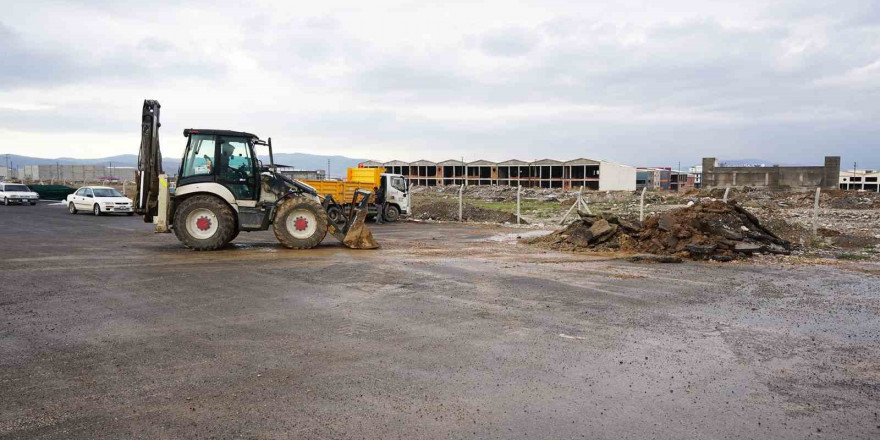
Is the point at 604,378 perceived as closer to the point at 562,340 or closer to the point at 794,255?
the point at 562,340

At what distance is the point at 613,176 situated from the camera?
186 ft

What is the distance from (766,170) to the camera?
55.5 m

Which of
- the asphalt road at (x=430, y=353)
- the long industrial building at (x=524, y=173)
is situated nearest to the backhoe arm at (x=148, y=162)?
the asphalt road at (x=430, y=353)

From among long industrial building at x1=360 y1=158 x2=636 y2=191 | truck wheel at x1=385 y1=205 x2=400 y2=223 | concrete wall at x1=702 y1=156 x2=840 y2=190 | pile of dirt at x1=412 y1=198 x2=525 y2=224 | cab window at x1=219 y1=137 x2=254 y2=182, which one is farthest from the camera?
long industrial building at x1=360 y1=158 x2=636 y2=191

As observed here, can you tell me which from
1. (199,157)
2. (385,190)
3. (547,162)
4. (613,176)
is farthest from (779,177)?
(199,157)

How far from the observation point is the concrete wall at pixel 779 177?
53.4 meters

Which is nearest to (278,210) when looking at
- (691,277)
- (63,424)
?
(691,277)

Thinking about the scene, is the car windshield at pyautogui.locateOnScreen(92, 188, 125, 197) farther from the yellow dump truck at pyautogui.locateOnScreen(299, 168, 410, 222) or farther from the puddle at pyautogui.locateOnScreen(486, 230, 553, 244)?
the puddle at pyautogui.locateOnScreen(486, 230, 553, 244)

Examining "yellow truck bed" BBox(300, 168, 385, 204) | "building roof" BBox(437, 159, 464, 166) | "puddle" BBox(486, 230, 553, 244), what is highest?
"building roof" BBox(437, 159, 464, 166)

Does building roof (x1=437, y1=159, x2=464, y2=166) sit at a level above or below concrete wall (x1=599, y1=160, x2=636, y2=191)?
above

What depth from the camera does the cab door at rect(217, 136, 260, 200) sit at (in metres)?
14.6

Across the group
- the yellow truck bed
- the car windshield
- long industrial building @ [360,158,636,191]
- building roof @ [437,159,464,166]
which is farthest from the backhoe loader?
building roof @ [437,159,464,166]

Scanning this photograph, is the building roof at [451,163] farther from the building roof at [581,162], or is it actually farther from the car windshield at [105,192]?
the car windshield at [105,192]

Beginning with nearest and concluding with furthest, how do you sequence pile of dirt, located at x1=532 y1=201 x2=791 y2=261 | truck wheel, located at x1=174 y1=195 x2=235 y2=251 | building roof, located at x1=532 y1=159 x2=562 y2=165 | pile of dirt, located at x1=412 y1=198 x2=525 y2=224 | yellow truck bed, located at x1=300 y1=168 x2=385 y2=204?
truck wheel, located at x1=174 y1=195 x2=235 y2=251 < pile of dirt, located at x1=532 y1=201 x2=791 y2=261 < yellow truck bed, located at x1=300 y1=168 x2=385 y2=204 < pile of dirt, located at x1=412 y1=198 x2=525 y2=224 < building roof, located at x1=532 y1=159 x2=562 y2=165
